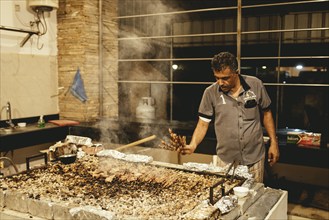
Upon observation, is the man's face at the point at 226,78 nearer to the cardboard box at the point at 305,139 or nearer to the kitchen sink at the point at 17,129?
the cardboard box at the point at 305,139

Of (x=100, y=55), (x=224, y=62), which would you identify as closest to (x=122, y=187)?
(x=224, y=62)

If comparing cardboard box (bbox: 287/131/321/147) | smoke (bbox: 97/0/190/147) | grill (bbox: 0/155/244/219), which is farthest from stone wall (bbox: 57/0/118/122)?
cardboard box (bbox: 287/131/321/147)

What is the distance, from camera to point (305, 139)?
4848mm

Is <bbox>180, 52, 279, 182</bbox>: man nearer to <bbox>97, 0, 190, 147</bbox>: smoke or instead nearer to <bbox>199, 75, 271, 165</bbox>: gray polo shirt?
<bbox>199, 75, 271, 165</bbox>: gray polo shirt

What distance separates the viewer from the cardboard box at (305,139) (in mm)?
4809

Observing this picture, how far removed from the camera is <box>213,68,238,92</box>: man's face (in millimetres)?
3562

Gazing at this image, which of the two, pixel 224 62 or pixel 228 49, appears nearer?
pixel 224 62

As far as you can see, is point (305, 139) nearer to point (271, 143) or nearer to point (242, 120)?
point (271, 143)

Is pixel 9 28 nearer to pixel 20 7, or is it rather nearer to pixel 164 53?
pixel 20 7

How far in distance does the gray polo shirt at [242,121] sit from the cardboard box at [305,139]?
4.19 feet

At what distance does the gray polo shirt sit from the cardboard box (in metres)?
1.28

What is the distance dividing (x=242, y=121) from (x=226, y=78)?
557 mm

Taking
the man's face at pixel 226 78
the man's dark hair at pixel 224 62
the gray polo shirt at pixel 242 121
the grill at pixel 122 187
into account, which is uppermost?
the man's dark hair at pixel 224 62

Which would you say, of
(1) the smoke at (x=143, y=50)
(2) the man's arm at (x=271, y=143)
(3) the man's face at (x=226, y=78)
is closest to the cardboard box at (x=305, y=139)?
(2) the man's arm at (x=271, y=143)
